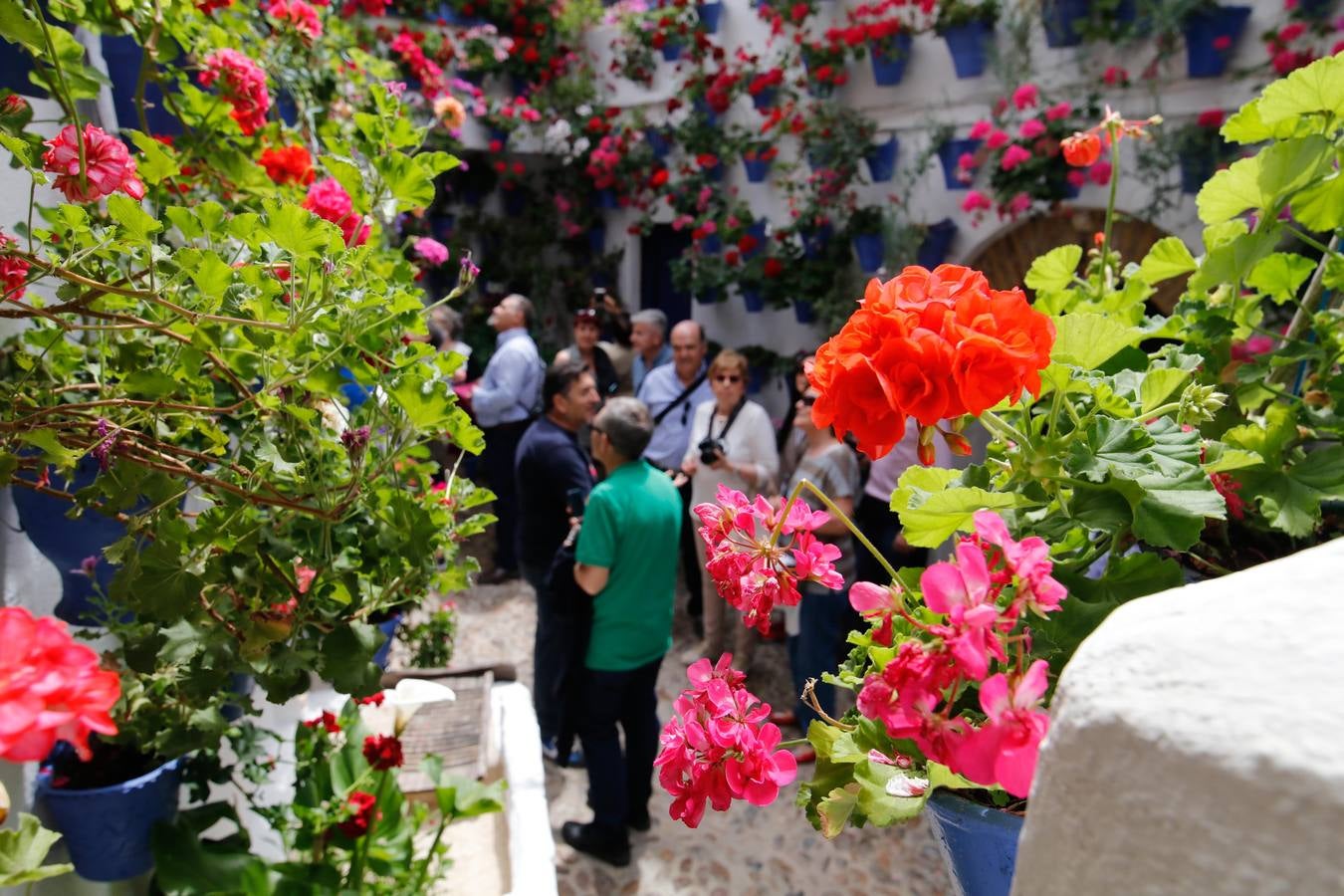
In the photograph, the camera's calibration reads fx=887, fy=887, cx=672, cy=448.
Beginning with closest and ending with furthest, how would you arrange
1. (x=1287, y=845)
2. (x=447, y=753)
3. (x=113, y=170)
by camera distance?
(x=1287, y=845)
(x=113, y=170)
(x=447, y=753)

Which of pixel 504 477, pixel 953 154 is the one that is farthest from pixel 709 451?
pixel 953 154

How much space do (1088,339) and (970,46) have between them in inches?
186

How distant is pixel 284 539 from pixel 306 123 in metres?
1.55

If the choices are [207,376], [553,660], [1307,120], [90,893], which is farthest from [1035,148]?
[90,893]

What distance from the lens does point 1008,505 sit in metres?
0.76

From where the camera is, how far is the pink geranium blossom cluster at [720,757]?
0.75 meters

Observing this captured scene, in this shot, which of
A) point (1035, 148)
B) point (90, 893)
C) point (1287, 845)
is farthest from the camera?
point (1035, 148)

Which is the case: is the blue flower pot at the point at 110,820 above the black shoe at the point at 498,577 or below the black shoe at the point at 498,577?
above

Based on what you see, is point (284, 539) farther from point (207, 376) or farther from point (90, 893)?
point (90, 893)

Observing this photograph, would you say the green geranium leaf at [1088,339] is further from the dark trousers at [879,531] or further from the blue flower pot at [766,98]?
the blue flower pot at [766,98]

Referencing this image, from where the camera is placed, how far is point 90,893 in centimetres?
165

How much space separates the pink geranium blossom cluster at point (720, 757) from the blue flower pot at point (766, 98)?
230 inches

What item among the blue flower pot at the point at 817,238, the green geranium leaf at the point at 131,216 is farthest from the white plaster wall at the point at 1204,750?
the blue flower pot at the point at 817,238

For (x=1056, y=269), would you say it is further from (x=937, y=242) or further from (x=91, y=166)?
(x=937, y=242)
